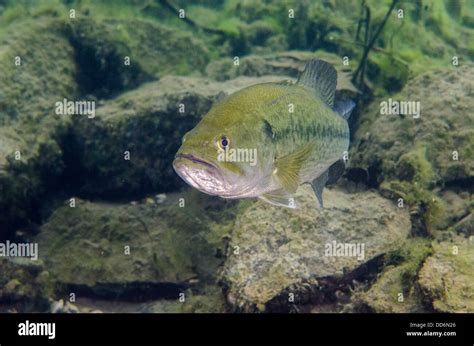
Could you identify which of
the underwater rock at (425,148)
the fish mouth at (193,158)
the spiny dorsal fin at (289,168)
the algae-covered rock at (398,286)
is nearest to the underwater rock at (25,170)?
the fish mouth at (193,158)

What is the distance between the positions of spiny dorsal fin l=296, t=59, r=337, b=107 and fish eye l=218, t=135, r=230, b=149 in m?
1.59

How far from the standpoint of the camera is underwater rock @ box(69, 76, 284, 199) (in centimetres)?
727

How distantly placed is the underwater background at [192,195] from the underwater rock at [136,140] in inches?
1.0

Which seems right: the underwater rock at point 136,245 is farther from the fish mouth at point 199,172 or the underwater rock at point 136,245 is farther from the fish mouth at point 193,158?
the fish mouth at point 193,158

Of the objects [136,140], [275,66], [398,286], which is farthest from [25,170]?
[398,286]

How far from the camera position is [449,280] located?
4.27 metres

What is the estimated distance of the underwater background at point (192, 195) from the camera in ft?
15.9

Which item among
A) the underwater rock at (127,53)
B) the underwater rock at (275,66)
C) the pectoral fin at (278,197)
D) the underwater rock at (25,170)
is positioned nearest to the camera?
the pectoral fin at (278,197)

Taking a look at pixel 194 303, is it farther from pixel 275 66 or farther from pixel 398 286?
pixel 275 66

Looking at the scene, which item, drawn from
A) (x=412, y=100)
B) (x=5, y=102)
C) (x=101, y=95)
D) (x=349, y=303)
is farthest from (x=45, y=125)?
(x=412, y=100)
